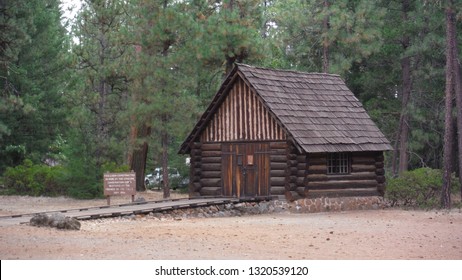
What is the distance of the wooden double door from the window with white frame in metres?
2.77

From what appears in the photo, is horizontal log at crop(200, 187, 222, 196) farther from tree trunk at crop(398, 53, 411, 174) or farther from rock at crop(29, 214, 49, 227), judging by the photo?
tree trunk at crop(398, 53, 411, 174)

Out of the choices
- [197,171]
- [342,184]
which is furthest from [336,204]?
[197,171]

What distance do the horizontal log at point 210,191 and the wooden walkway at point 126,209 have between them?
868 millimetres

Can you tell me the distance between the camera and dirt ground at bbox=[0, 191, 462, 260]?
17514mm

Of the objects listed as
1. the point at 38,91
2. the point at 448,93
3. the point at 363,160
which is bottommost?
the point at 363,160

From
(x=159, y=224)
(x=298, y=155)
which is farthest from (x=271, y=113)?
(x=159, y=224)

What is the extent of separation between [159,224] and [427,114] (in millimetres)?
23300

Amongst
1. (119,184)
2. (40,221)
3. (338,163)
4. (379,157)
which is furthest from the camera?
(379,157)

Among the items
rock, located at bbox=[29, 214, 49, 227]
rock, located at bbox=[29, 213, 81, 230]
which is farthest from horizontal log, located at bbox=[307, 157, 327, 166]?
rock, located at bbox=[29, 214, 49, 227]

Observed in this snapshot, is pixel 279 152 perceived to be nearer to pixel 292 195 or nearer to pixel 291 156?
pixel 291 156

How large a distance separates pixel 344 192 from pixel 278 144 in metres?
3.65

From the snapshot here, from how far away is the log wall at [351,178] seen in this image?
31.4 meters

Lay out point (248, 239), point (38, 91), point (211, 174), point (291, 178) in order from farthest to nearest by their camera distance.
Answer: point (38, 91), point (211, 174), point (291, 178), point (248, 239)

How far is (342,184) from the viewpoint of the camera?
32469 mm
